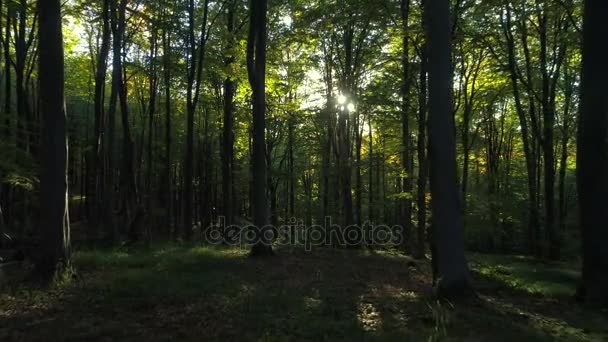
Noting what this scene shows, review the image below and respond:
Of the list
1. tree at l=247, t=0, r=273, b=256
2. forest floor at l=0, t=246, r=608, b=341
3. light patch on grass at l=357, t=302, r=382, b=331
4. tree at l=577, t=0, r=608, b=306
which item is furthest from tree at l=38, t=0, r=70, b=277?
tree at l=577, t=0, r=608, b=306

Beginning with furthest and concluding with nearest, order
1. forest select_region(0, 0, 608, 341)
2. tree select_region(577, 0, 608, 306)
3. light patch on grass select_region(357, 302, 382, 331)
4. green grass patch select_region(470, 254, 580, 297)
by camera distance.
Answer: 1. green grass patch select_region(470, 254, 580, 297)
2. tree select_region(577, 0, 608, 306)
3. forest select_region(0, 0, 608, 341)
4. light patch on grass select_region(357, 302, 382, 331)

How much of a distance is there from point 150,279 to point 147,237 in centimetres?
799

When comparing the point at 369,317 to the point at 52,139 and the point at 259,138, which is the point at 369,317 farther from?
the point at 259,138

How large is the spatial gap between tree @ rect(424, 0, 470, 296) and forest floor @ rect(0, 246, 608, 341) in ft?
3.19

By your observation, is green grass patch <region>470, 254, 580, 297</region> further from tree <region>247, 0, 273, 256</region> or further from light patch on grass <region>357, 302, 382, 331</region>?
tree <region>247, 0, 273, 256</region>

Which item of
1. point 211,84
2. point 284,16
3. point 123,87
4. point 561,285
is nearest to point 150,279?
point 123,87

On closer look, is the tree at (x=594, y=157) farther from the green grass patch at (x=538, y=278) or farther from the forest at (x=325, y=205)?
the green grass patch at (x=538, y=278)

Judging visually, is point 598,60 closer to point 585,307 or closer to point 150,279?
point 585,307

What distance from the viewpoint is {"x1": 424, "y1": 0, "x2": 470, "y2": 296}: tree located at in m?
7.69

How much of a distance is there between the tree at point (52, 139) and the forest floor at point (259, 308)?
805 millimetres

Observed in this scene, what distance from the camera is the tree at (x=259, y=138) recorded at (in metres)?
12.5

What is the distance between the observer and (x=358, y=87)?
20.9 m

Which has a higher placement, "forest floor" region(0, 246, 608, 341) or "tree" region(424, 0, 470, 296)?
"tree" region(424, 0, 470, 296)

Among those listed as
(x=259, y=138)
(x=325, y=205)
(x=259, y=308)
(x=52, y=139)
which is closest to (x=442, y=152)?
(x=259, y=308)
